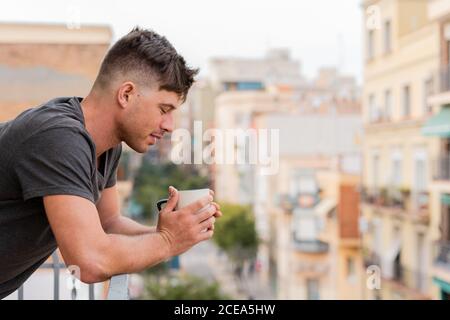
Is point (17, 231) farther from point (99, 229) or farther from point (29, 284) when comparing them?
point (29, 284)

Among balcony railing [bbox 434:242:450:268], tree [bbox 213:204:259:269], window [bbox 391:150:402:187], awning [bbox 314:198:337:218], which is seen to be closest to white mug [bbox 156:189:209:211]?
balcony railing [bbox 434:242:450:268]

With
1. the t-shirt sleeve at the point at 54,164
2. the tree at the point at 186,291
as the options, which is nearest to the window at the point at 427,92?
the tree at the point at 186,291

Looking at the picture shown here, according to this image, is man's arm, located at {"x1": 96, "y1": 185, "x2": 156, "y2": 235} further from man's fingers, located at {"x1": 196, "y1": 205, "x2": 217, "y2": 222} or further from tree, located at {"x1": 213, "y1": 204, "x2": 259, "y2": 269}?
tree, located at {"x1": 213, "y1": 204, "x2": 259, "y2": 269}

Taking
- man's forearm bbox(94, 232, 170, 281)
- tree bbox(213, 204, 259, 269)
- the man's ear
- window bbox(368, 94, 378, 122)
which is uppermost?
window bbox(368, 94, 378, 122)

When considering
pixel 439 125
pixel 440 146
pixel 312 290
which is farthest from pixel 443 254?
pixel 312 290

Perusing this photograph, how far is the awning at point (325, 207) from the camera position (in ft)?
46.6

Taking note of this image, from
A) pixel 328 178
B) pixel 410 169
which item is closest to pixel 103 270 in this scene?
pixel 410 169

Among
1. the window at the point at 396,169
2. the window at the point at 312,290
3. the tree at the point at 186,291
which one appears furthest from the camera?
the window at the point at 312,290

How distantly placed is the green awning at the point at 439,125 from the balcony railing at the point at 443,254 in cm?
135

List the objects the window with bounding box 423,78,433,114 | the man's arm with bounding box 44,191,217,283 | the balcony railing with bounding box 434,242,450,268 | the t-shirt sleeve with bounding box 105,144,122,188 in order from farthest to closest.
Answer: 1. the window with bounding box 423,78,433,114
2. the balcony railing with bounding box 434,242,450,268
3. the t-shirt sleeve with bounding box 105,144,122,188
4. the man's arm with bounding box 44,191,217,283

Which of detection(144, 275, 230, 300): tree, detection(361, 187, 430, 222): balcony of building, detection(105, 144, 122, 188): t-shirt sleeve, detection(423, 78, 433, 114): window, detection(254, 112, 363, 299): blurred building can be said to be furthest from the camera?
detection(254, 112, 363, 299): blurred building

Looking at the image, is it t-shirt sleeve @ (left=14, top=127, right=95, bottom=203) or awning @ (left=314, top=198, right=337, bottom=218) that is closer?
t-shirt sleeve @ (left=14, top=127, right=95, bottom=203)

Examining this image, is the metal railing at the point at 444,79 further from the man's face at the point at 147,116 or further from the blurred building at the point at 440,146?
the man's face at the point at 147,116

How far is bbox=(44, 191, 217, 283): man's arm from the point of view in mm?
717
